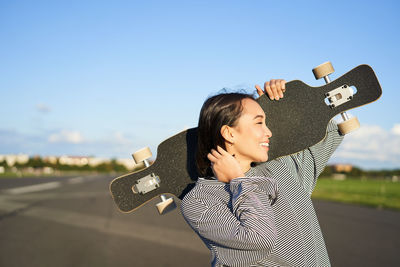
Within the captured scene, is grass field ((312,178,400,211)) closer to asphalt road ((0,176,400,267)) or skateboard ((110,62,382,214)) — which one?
asphalt road ((0,176,400,267))

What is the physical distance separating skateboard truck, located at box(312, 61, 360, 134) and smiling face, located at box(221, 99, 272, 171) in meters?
0.67

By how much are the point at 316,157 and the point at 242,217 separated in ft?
2.99

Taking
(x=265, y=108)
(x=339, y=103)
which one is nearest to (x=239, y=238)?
(x=265, y=108)

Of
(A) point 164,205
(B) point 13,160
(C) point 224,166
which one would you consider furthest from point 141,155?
(B) point 13,160

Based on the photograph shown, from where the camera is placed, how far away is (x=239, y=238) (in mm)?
1858

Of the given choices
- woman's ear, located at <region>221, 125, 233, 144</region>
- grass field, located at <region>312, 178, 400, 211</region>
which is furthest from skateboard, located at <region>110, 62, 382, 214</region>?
grass field, located at <region>312, 178, 400, 211</region>

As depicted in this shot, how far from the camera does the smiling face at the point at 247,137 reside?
7.11ft

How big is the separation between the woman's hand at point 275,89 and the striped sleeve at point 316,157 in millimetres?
362

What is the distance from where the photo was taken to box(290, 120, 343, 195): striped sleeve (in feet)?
8.27

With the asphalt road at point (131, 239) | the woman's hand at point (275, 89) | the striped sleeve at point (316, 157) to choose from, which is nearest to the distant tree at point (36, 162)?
the asphalt road at point (131, 239)

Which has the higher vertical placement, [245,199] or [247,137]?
[247,137]

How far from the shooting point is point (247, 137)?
2.17 meters

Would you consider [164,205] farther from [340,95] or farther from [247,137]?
[340,95]

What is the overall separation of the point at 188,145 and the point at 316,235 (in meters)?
0.97
